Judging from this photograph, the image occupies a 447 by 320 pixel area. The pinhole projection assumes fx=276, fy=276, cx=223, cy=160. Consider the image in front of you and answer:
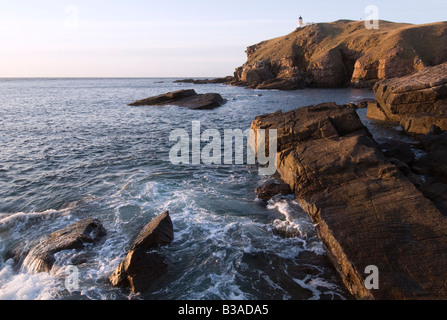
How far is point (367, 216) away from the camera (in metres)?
8.99

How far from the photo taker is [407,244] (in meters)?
7.75

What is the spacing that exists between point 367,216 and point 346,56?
79.3 metres

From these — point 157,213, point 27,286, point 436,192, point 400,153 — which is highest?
point 400,153

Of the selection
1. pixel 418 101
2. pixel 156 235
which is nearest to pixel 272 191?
pixel 156 235

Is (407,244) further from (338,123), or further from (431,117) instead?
(431,117)

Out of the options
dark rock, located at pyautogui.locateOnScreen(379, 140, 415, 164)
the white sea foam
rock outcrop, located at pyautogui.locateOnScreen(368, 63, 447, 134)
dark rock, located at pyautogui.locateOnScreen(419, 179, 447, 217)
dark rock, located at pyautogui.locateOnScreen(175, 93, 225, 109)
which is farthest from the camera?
dark rock, located at pyautogui.locateOnScreen(175, 93, 225, 109)

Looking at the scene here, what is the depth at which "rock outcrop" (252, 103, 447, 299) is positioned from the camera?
6.96 m

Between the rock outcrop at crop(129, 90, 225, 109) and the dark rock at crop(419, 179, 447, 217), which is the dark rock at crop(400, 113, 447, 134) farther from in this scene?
the rock outcrop at crop(129, 90, 225, 109)

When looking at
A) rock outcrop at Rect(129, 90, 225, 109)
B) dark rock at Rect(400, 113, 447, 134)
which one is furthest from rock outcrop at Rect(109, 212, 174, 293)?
rock outcrop at Rect(129, 90, 225, 109)

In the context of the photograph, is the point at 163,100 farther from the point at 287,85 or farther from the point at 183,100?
the point at 287,85

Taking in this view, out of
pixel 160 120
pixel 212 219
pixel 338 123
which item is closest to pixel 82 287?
pixel 212 219

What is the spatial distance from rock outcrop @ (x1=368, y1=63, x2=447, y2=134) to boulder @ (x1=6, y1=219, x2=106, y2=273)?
21089mm

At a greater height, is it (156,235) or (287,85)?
(287,85)

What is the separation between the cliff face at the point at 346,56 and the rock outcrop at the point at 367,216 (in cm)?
5929
